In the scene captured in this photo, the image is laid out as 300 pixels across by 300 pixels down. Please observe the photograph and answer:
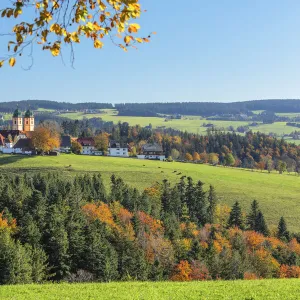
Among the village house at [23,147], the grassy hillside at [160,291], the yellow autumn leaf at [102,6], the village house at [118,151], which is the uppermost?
the yellow autumn leaf at [102,6]

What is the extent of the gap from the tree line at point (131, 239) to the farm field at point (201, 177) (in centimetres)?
838

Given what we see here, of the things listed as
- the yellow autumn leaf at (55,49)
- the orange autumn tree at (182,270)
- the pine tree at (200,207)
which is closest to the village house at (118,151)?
the pine tree at (200,207)

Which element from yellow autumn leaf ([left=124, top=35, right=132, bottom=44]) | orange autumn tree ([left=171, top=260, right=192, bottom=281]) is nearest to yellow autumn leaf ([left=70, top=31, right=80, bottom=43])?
yellow autumn leaf ([left=124, top=35, right=132, bottom=44])

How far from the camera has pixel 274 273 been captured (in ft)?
193

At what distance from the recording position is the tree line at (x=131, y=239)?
47.5 metres

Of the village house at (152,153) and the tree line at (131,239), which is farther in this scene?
the village house at (152,153)

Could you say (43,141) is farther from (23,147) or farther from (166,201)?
(166,201)

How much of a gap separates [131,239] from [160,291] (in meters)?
43.0

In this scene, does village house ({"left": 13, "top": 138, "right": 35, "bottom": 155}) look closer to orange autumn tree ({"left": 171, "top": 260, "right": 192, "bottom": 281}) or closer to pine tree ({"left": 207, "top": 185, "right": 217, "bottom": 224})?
pine tree ({"left": 207, "top": 185, "right": 217, "bottom": 224})

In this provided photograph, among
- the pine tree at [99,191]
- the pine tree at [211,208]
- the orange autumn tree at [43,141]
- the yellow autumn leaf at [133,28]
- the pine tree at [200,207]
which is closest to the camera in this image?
the yellow autumn leaf at [133,28]

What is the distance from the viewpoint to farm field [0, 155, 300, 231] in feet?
302

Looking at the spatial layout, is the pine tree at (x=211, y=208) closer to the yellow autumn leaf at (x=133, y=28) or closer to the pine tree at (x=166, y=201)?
the pine tree at (x=166, y=201)

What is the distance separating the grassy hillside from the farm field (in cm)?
6677

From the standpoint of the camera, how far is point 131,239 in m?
59.2
